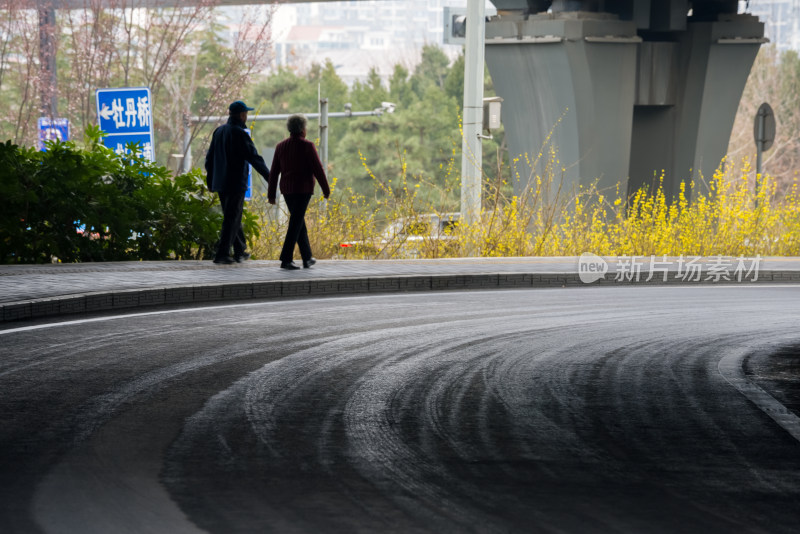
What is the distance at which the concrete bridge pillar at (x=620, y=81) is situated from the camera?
79.1 ft

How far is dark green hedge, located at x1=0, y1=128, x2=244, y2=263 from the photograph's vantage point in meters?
14.3

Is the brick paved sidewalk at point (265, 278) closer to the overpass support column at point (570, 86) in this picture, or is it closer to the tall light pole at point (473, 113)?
the tall light pole at point (473, 113)

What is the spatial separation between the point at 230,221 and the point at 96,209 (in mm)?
1602

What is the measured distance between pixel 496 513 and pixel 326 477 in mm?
958

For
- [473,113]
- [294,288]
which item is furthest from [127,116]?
[473,113]

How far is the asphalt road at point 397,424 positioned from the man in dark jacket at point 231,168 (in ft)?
9.74

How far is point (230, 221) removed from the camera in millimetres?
14633

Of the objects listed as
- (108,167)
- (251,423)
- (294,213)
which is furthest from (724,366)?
(108,167)

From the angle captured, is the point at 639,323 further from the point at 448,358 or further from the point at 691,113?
the point at 691,113

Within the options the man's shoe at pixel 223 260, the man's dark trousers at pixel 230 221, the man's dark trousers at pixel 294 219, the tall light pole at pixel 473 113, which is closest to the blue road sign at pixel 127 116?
the man's dark trousers at pixel 230 221

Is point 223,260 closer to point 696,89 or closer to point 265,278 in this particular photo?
point 265,278

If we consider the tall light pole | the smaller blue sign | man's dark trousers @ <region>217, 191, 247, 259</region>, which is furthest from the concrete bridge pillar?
man's dark trousers @ <region>217, 191, 247, 259</region>

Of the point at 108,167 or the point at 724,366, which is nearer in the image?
the point at 724,366

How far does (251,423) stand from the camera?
6984 mm
